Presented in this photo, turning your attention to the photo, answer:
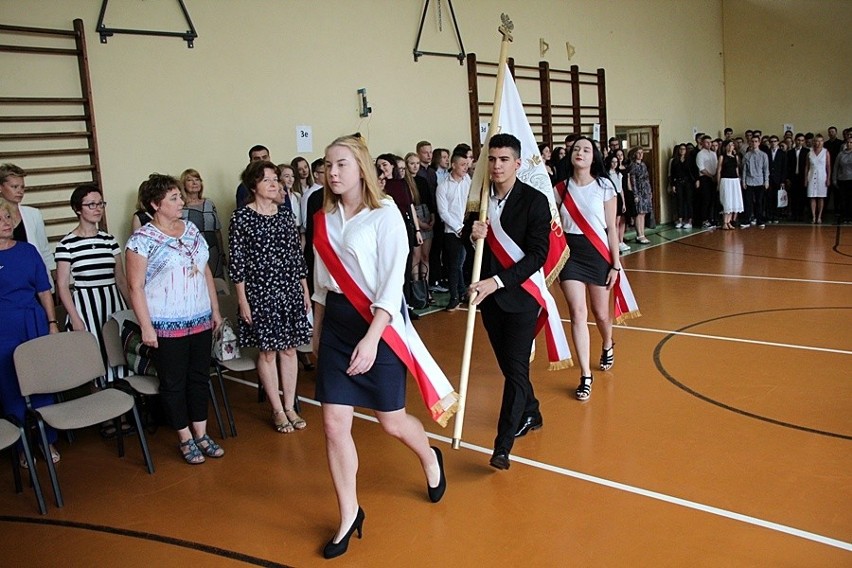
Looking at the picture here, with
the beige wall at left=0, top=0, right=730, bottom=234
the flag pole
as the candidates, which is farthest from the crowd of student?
the flag pole

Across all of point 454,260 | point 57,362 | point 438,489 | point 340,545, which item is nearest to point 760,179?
point 454,260

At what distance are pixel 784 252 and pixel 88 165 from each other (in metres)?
8.02

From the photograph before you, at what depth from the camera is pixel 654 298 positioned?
672 cm

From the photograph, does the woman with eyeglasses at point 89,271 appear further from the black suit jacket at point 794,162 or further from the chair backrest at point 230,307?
the black suit jacket at point 794,162

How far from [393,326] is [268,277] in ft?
4.75

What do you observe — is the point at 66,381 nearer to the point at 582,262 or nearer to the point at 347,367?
the point at 347,367

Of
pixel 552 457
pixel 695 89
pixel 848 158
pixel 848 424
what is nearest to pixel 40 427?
pixel 552 457

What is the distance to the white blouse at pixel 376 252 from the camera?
2.45m

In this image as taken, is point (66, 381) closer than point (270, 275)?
Yes

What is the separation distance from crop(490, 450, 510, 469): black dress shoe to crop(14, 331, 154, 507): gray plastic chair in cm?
173

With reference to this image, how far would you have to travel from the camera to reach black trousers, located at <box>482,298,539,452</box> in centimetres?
320

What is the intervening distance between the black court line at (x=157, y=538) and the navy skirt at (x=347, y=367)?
0.68 meters

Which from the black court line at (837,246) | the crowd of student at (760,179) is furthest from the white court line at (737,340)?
the crowd of student at (760,179)

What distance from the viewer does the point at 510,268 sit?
10.2ft
